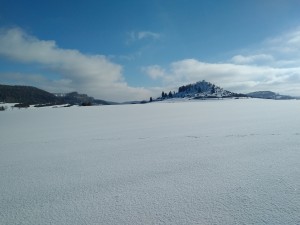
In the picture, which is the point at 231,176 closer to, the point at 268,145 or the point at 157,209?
the point at 157,209

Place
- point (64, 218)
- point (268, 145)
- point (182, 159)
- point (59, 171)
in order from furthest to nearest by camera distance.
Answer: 1. point (268, 145)
2. point (182, 159)
3. point (59, 171)
4. point (64, 218)

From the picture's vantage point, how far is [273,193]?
10.3 ft

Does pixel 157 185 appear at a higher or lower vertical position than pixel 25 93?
lower

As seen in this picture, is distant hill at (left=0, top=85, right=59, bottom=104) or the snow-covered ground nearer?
the snow-covered ground

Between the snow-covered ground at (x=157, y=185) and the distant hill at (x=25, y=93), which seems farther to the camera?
the distant hill at (x=25, y=93)

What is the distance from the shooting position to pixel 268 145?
19.2 feet

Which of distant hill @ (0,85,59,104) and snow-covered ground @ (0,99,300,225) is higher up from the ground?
distant hill @ (0,85,59,104)

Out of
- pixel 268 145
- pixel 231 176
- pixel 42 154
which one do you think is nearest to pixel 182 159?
pixel 231 176

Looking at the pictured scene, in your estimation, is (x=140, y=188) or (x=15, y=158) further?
(x=15, y=158)

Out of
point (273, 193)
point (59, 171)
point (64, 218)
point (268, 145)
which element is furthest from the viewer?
point (268, 145)

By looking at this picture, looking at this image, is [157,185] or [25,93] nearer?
[157,185]

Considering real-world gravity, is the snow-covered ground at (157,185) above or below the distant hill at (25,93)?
below

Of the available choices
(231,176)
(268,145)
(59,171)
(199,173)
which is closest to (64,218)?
(59,171)

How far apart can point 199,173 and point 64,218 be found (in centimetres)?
234
